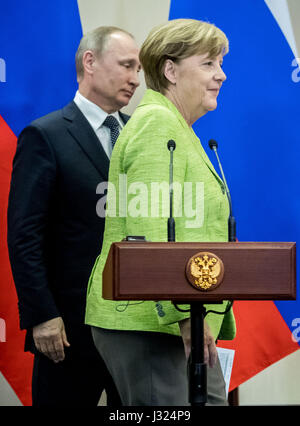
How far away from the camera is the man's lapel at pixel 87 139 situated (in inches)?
94.3

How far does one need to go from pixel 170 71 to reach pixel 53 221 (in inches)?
30.2

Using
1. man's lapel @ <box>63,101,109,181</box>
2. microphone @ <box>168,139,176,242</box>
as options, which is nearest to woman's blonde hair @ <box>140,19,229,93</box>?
microphone @ <box>168,139,176,242</box>

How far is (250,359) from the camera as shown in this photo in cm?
277

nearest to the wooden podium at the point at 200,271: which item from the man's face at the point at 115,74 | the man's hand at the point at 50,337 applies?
the man's hand at the point at 50,337

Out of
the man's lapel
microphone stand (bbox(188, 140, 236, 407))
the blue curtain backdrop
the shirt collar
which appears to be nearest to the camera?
microphone stand (bbox(188, 140, 236, 407))

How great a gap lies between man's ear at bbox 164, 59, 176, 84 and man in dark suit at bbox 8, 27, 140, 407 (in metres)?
0.65

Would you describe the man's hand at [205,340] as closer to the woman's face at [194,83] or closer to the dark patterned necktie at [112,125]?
the woman's face at [194,83]

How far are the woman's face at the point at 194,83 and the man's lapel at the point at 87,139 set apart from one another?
0.63 m

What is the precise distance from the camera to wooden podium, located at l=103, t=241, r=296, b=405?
1.31m

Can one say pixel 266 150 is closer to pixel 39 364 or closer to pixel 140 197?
pixel 39 364

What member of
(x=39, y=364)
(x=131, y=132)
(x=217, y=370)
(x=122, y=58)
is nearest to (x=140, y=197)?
(x=131, y=132)

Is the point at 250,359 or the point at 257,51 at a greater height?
the point at 257,51

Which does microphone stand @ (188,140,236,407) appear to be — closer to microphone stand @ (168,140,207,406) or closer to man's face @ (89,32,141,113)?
microphone stand @ (168,140,207,406)

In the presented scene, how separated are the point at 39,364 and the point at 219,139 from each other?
109 centimetres
